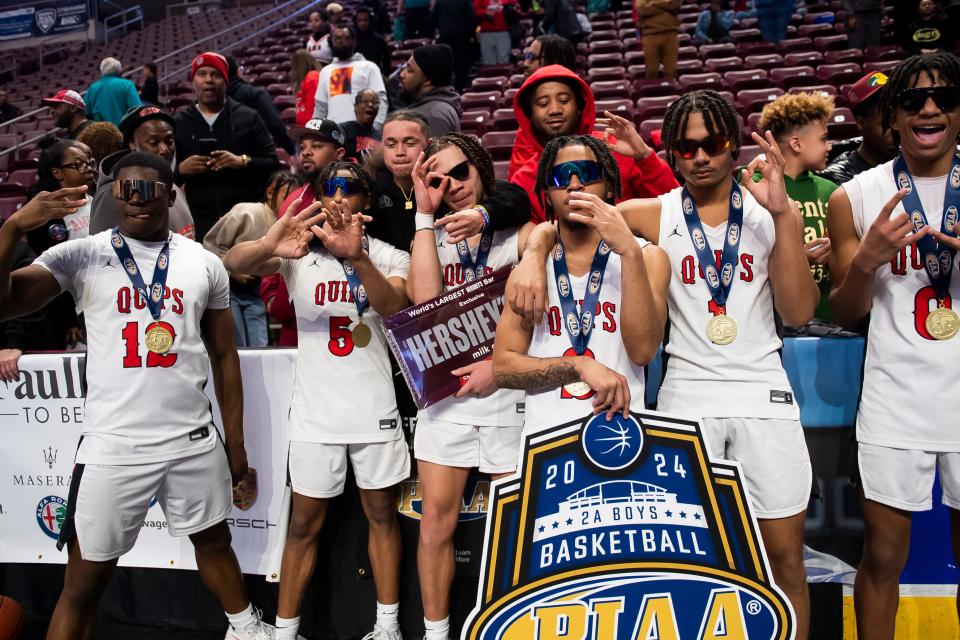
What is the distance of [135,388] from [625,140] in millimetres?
2132

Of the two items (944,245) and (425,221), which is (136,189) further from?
(944,245)

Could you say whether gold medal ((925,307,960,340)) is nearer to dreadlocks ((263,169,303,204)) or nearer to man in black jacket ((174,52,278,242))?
dreadlocks ((263,169,303,204))

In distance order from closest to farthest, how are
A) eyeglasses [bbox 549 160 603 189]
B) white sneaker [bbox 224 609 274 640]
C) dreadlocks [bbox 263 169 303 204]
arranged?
eyeglasses [bbox 549 160 603 189], white sneaker [bbox 224 609 274 640], dreadlocks [bbox 263 169 303 204]

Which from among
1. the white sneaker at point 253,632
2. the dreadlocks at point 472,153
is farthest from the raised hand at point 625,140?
the white sneaker at point 253,632

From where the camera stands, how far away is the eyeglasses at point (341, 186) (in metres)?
3.28

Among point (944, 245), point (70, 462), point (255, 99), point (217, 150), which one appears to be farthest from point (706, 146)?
point (255, 99)

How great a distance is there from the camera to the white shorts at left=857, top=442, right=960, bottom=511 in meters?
2.68

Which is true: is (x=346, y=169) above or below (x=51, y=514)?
above

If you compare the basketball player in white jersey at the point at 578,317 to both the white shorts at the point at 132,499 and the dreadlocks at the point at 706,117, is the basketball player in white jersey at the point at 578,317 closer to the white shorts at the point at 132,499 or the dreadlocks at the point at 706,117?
the dreadlocks at the point at 706,117

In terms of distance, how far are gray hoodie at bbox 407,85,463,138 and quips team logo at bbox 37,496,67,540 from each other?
286 centimetres

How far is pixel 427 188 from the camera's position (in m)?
3.12

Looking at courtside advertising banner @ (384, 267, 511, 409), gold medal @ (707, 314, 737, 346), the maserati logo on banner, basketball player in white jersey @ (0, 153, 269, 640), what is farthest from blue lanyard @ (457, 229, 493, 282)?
the maserati logo on banner

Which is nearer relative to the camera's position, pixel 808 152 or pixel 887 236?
pixel 887 236

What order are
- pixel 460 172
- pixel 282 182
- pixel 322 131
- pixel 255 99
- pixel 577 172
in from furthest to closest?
pixel 255 99, pixel 282 182, pixel 322 131, pixel 460 172, pixel 577 172
